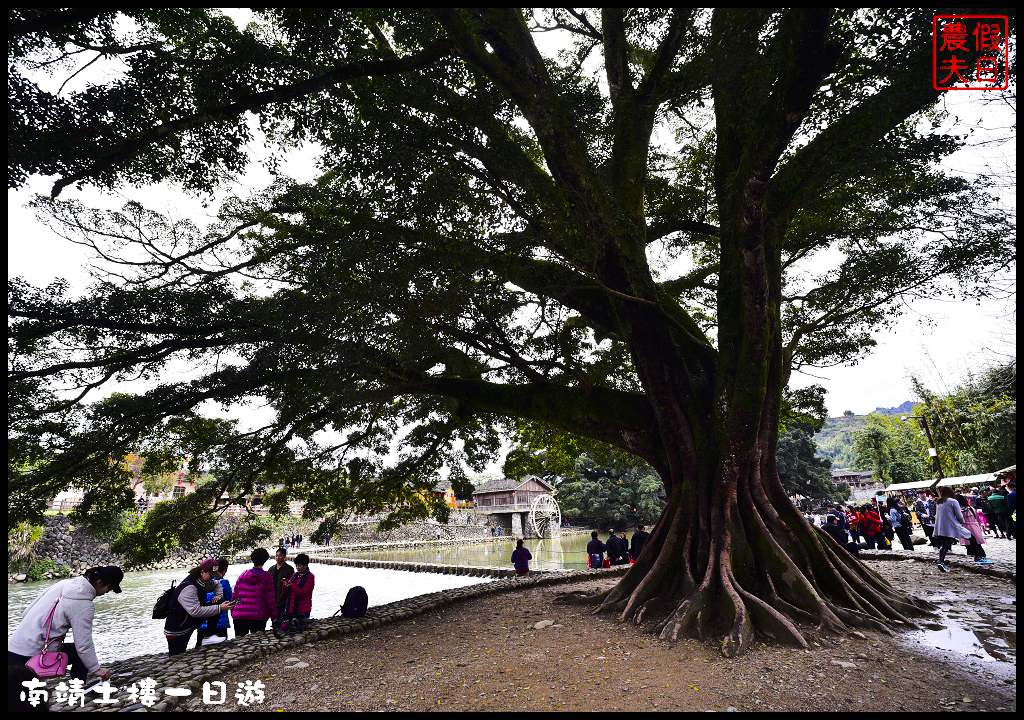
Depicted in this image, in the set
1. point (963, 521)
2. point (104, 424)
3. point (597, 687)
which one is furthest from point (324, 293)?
point (963, 521)

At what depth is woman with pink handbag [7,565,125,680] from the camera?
3.79m

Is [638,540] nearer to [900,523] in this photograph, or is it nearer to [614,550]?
[614,550]

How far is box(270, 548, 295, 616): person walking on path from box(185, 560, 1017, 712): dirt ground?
1073 millimetres

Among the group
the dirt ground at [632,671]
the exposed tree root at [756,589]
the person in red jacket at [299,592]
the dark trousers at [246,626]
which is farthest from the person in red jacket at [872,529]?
the dark trousers at [246,626]

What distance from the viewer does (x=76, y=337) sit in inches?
214

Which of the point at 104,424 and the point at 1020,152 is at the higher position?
the point at 1020,152

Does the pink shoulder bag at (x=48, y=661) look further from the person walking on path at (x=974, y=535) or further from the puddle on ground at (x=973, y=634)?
the person walking on path at (x=974, y=535)

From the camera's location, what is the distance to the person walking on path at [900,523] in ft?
41.5

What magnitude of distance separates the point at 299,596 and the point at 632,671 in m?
4.56

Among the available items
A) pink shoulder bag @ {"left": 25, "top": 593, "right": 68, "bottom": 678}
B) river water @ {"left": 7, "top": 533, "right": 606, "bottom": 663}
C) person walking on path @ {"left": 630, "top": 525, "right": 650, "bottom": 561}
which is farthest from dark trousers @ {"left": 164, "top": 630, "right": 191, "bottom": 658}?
person walking on path @ {"left": 630, "top": 525, "right": 650, "bottom": 561}

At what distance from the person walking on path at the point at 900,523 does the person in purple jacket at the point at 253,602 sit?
14.5 m

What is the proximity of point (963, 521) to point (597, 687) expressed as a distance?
9.37 metres

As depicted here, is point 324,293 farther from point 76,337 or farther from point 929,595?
point 929,595

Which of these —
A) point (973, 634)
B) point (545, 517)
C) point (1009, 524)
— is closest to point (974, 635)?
point (973, 634)
